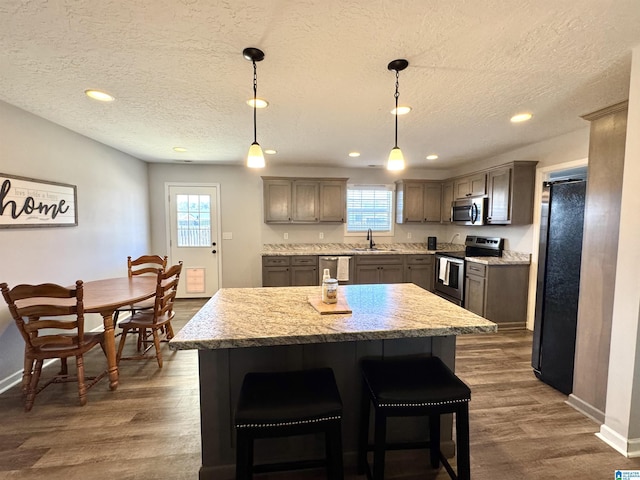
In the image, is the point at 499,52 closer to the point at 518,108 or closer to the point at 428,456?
the point at 518,108

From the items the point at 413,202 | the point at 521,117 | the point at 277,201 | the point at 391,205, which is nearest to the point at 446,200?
the point at 413,202

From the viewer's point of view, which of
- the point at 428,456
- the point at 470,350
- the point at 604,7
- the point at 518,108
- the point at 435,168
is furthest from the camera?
the point at 435,168

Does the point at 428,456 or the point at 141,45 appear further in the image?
the point at 428,456

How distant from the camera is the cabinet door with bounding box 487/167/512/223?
147 inches

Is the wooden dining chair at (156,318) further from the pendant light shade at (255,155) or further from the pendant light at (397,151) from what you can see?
the pendant light at (397,151)

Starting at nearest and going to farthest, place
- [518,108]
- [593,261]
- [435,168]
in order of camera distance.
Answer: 1. [593,261]
2. [518,108]
3. [435,168]

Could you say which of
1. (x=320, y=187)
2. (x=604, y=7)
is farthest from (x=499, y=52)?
(x=320, y=187)

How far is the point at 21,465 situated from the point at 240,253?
145 inches

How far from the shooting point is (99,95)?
2252 millimetres

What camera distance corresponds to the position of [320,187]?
4.95 meters

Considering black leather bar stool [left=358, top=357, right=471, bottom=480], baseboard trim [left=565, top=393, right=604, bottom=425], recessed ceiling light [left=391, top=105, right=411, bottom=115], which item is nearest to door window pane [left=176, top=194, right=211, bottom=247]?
recessed ceiling light [left=391, top=105, right=411, bottom=115]

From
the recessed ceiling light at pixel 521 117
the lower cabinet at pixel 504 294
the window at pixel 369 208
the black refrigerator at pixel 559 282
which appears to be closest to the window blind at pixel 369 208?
the window at pixel 369 208

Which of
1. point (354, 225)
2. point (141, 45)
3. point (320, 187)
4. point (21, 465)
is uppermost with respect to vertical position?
point (141, 45)

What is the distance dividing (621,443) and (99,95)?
4.32 m
